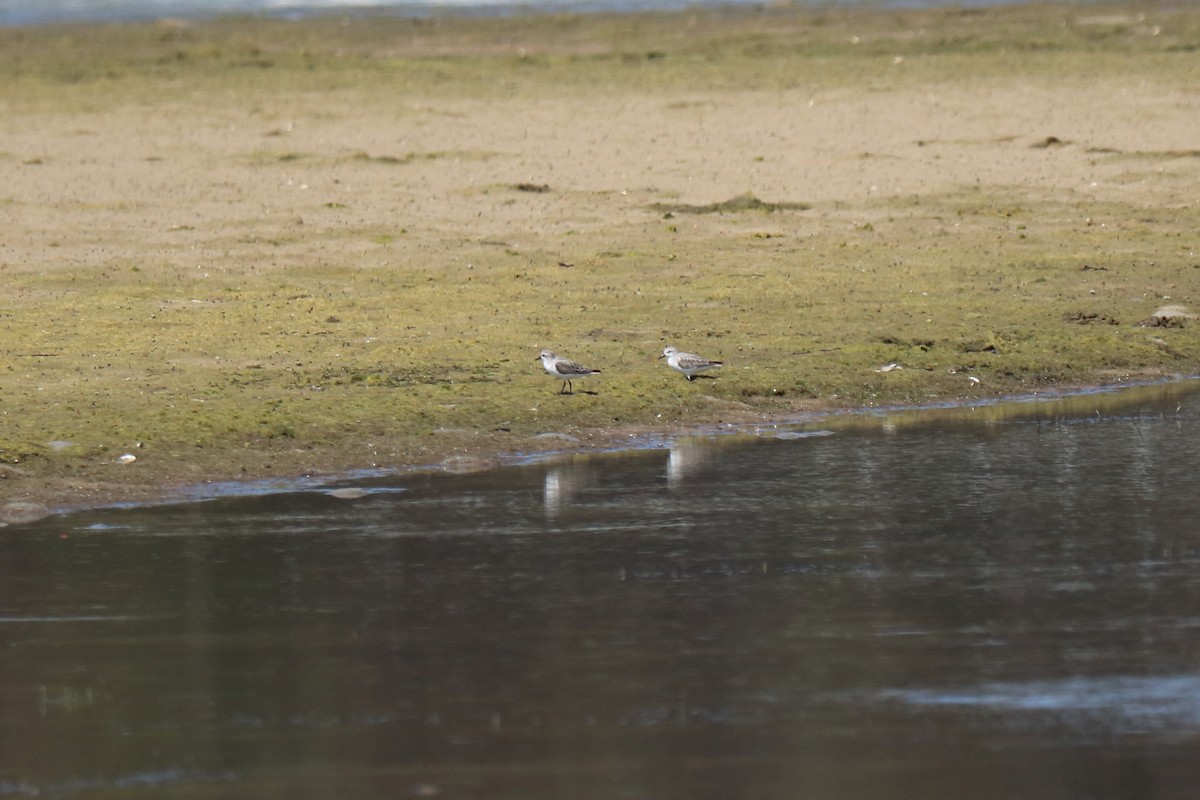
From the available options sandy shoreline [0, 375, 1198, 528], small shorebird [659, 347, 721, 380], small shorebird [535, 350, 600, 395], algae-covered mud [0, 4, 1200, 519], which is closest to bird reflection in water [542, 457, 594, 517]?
sandy shoreline [0, 375, 1198, 528]

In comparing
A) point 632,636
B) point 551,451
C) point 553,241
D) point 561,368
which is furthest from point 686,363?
point 553,241

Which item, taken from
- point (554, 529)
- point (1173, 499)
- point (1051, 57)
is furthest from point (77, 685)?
point (1051, 57)

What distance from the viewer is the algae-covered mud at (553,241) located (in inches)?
473

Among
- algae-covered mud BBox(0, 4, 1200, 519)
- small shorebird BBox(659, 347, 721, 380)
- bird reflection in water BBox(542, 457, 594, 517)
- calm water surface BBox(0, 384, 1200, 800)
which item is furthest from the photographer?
small shorebird BBox(659, 347, 721, 380)

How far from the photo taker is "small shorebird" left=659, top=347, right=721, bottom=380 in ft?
40.5

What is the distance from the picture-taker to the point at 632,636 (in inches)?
290

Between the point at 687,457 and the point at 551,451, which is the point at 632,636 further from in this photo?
the point at 551,451

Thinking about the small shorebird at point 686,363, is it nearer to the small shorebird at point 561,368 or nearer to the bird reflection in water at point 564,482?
the small shorebird at point 561,368

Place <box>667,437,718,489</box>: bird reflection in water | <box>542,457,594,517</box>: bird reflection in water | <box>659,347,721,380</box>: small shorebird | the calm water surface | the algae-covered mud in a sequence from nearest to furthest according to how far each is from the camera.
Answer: the calm water surface < <box>542,457,594,517</box>: bird reflection in water < <box>667,437,718,489</box>: bird reflection in water < the algae-covered mud < <box>659,347,721,380</box>: small shorebird

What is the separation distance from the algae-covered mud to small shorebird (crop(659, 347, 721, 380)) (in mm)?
136

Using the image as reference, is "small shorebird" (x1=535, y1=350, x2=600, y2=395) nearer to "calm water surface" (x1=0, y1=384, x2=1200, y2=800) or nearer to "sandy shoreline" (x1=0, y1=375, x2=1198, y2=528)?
"sandy shoreline" (x1=0, y1=375, x2=1198, y2=528)

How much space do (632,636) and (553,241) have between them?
36.6 ft

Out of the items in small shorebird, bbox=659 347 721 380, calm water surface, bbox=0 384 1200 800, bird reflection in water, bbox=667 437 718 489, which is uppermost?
small shorebird, bbox=659 347 721 380

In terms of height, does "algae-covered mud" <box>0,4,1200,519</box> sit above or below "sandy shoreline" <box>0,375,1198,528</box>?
above
